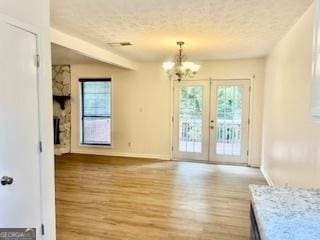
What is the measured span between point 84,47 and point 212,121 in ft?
11.6

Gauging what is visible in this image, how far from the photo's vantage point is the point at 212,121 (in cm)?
663

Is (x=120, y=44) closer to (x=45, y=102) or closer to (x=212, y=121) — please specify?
(x=45, y=102)

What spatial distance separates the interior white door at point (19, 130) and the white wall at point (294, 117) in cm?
233

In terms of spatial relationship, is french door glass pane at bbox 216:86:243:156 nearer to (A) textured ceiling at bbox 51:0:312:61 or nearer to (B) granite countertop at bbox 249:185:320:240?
(A) textured ceiling at bbox 51:0:312:61

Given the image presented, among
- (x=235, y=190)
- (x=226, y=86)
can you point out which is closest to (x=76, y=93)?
(x=226, y=86)

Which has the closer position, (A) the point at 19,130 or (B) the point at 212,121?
(A) the point at 19,130

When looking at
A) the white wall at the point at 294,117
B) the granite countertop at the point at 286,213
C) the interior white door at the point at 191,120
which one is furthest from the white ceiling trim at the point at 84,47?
the granite countertop at the point at 286,213

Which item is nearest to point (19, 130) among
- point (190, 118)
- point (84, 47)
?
point (84, 47)

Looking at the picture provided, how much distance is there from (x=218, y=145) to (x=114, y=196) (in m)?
3.28

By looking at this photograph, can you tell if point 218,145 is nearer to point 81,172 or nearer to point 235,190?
point 235,190

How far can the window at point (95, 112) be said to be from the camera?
7.50 meters

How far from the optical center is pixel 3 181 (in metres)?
1.87

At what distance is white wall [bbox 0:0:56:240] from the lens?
2160 millimetres

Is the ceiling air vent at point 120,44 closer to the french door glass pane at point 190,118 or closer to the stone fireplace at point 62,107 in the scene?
the french door glass pane at point 190,118
